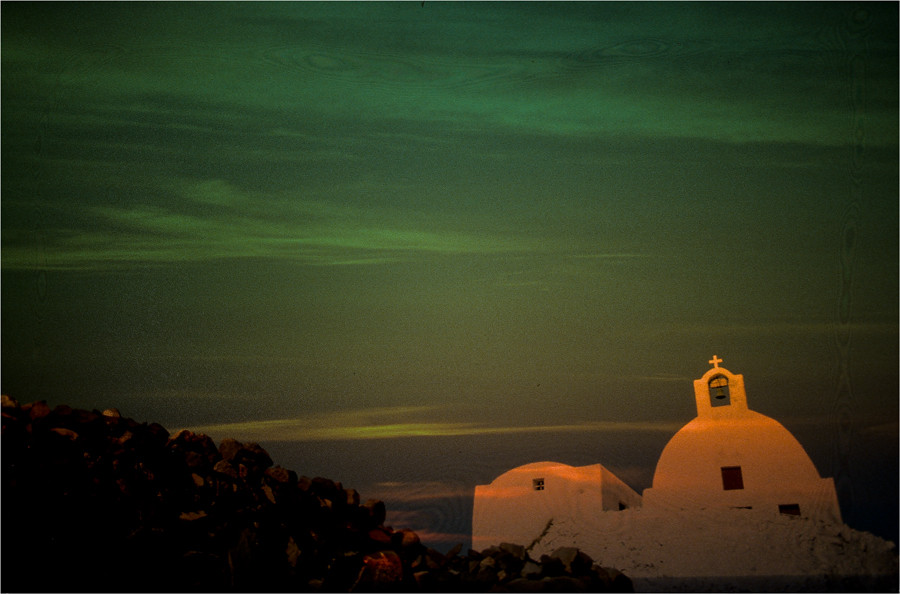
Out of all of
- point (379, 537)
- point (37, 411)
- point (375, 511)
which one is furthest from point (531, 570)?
point (37, 411)

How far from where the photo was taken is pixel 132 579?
4.68 m

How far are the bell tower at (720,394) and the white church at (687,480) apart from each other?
0.01 metres

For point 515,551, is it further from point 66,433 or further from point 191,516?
point 66,433

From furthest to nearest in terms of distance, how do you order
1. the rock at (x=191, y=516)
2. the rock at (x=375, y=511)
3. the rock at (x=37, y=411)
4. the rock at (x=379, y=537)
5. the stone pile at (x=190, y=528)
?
the rock at (x=375, y=511)
the rock at (x=379, y=537)
the rock at (x=37, y=411)
the rock at (x=191, y=516)
the stone pile at (x=190, y=528)

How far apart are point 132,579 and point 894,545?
599 cm

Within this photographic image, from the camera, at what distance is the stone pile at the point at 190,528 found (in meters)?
4.70

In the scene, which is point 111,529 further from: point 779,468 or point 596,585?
point 779,468

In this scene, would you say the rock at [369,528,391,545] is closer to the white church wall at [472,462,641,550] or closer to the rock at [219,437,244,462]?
the rock at [219,437,244,462]

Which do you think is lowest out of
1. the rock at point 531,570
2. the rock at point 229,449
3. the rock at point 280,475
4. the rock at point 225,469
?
the rock at point 531,570

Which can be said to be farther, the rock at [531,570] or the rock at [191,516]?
the rock at [531,570]

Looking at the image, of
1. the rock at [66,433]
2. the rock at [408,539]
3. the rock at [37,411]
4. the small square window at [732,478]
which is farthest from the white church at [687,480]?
the rock at [37,411]

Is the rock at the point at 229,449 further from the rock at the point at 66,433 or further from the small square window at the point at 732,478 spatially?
the small square window at the point at 732,478

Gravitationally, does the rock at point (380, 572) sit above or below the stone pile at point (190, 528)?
below

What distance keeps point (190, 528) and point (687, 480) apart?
5.12m
